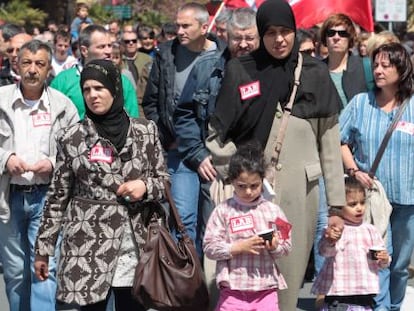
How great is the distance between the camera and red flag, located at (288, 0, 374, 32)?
36.4 ft

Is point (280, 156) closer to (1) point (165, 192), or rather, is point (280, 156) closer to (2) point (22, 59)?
(1) point (165, 192)

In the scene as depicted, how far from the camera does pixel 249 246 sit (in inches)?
228

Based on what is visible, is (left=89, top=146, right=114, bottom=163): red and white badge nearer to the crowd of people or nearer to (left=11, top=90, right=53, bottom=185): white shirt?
the crowd of people

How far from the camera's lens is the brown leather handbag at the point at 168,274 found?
581 cm

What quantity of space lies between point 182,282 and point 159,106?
285 cm

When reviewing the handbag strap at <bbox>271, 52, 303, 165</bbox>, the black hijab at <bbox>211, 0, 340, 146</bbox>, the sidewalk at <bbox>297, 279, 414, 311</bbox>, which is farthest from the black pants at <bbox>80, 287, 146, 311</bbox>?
the sidewalk at <bbox>297, 279, 414, 311</bbox>

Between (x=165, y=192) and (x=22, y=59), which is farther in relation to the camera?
(x=22, y=59)

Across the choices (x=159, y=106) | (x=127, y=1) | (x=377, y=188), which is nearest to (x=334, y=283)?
(x=377, y=188)

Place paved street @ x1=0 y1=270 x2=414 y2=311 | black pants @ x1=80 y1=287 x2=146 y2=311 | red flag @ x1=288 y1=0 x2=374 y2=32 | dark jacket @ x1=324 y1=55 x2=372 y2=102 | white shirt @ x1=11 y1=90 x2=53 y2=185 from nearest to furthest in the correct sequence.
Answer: black pants @ x1=80 y1=287 x2=146 y2=311, white shirt @ x1=11 y1=90 x2=53 y2=185, paved street @ x1=0 y1=270 x2=414 y2=311, dark jacket @ x1=324 y1=55 x2=372 y2=102, red flag @ x1=288 y1=0 x2=374 y2=32

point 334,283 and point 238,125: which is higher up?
point 238,125

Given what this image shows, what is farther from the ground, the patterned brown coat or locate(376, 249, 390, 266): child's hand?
the patterned brown coat

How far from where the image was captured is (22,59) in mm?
6922

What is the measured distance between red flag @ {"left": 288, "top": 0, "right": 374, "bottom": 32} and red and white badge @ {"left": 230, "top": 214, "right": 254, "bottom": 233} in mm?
5492

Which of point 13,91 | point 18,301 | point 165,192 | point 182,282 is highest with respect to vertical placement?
point 13,91
